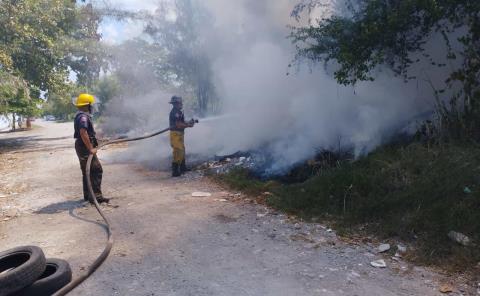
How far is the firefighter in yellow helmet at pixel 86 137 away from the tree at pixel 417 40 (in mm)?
3762

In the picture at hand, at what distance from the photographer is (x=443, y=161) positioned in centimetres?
492

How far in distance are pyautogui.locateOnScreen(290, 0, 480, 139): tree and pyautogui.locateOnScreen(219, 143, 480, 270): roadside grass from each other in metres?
0.72

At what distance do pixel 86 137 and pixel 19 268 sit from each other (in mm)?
2875

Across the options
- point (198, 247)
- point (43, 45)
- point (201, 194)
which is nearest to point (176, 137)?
point (201, 194)

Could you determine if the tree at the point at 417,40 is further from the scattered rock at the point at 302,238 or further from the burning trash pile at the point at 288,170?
the scattered rock at the point at 302,238

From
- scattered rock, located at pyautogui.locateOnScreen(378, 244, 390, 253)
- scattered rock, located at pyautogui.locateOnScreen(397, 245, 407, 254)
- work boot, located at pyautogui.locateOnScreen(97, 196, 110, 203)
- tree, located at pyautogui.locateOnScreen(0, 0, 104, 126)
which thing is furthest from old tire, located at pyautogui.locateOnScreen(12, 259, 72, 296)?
tree, located at pyautogui.locateOnScreen(0, 0, 104, 126)

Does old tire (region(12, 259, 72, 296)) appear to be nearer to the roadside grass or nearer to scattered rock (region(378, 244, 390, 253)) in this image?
the roadside grass

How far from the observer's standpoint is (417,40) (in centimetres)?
543

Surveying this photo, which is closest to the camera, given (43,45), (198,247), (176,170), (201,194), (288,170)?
(198,247)

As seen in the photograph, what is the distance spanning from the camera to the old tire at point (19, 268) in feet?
10.5

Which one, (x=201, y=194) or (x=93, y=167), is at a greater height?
(x=93, y=167)

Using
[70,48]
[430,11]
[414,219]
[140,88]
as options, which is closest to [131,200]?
[414,219]

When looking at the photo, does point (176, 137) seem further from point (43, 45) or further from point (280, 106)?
point (43, 45)

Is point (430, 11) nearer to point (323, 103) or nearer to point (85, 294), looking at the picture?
point (323, 103)
